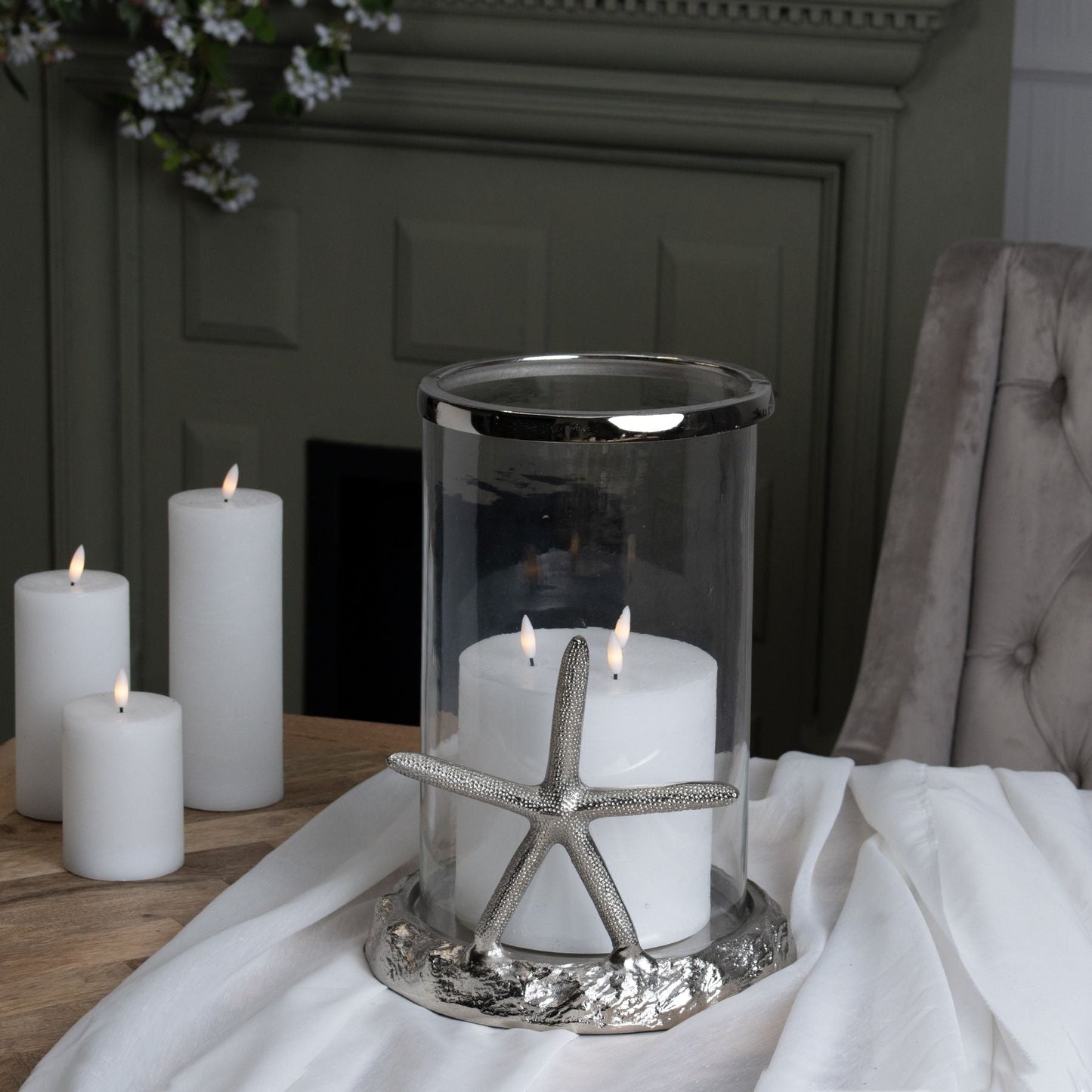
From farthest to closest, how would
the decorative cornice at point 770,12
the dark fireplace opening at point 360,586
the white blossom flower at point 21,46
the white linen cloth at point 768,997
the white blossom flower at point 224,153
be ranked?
the dark fireplace opening at point 360,586 < the white blossom flower at point 224,153 < the white blossom flower at point 21,46 < the decorative cornice at point 770,12 < the white linen cloth at point 768,997

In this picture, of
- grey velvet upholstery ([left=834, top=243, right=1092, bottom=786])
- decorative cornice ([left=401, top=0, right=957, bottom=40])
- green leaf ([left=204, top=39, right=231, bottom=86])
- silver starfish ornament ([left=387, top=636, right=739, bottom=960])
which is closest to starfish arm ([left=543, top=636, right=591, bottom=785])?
silver starfish ornament ([left=387, top=636, right=739, bottom=960])

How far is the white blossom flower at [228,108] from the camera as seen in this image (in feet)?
5.83

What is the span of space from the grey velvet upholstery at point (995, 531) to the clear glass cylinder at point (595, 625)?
0.66 metres

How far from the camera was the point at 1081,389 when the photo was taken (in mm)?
1244

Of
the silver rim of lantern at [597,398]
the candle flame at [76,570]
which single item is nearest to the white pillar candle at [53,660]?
the candle flame at [76,570]

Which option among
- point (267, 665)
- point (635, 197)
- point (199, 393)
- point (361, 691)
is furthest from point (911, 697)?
point (199, 393)

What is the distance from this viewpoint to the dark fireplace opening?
2.01 metres

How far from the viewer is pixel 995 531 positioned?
128cm

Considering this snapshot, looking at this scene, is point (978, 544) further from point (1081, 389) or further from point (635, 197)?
point (635, 197)

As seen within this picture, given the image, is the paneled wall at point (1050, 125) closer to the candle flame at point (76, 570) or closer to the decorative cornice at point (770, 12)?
the decorative cornice at point (770, 12)

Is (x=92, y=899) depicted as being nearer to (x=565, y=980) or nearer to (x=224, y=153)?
(x=565, y=980)

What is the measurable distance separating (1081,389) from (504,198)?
847mm

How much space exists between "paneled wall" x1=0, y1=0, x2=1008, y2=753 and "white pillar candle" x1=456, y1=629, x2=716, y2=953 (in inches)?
48.2

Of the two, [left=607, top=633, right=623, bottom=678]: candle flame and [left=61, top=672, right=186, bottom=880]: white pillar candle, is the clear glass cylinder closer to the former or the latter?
[left=607, top=633, right=623, bottom=678]: candle flame
